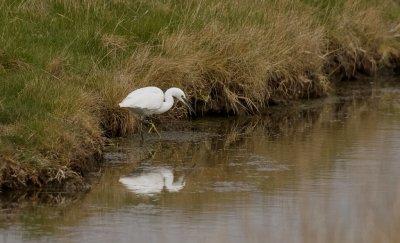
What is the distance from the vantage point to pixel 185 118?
1398cm

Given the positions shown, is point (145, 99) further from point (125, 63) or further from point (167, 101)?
point (125, 63)

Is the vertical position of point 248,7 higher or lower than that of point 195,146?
higher

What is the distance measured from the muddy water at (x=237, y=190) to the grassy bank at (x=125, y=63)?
1.07 feet

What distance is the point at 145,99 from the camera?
39.8 feet

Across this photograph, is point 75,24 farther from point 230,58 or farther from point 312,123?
point 312,123

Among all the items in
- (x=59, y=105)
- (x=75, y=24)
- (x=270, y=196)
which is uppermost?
(x=75, y=24)

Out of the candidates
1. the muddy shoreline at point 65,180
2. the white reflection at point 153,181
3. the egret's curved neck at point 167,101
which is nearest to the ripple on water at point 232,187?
the white reflection at point 153,181

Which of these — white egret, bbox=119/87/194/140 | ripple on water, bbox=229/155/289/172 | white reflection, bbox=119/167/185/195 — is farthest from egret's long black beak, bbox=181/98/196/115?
white reflection, bbox=119/167/185/195

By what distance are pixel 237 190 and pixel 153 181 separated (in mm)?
867

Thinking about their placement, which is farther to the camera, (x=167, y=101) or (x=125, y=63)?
(x=125, y=63)

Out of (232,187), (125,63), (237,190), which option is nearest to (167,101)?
(125,63)

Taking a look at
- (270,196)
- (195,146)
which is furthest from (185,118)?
(270,196)

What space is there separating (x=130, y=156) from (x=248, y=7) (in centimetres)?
483

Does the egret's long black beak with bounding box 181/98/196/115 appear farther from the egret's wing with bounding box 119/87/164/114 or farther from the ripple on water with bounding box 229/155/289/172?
the ripple on water with bounding box 229/155/289/172
